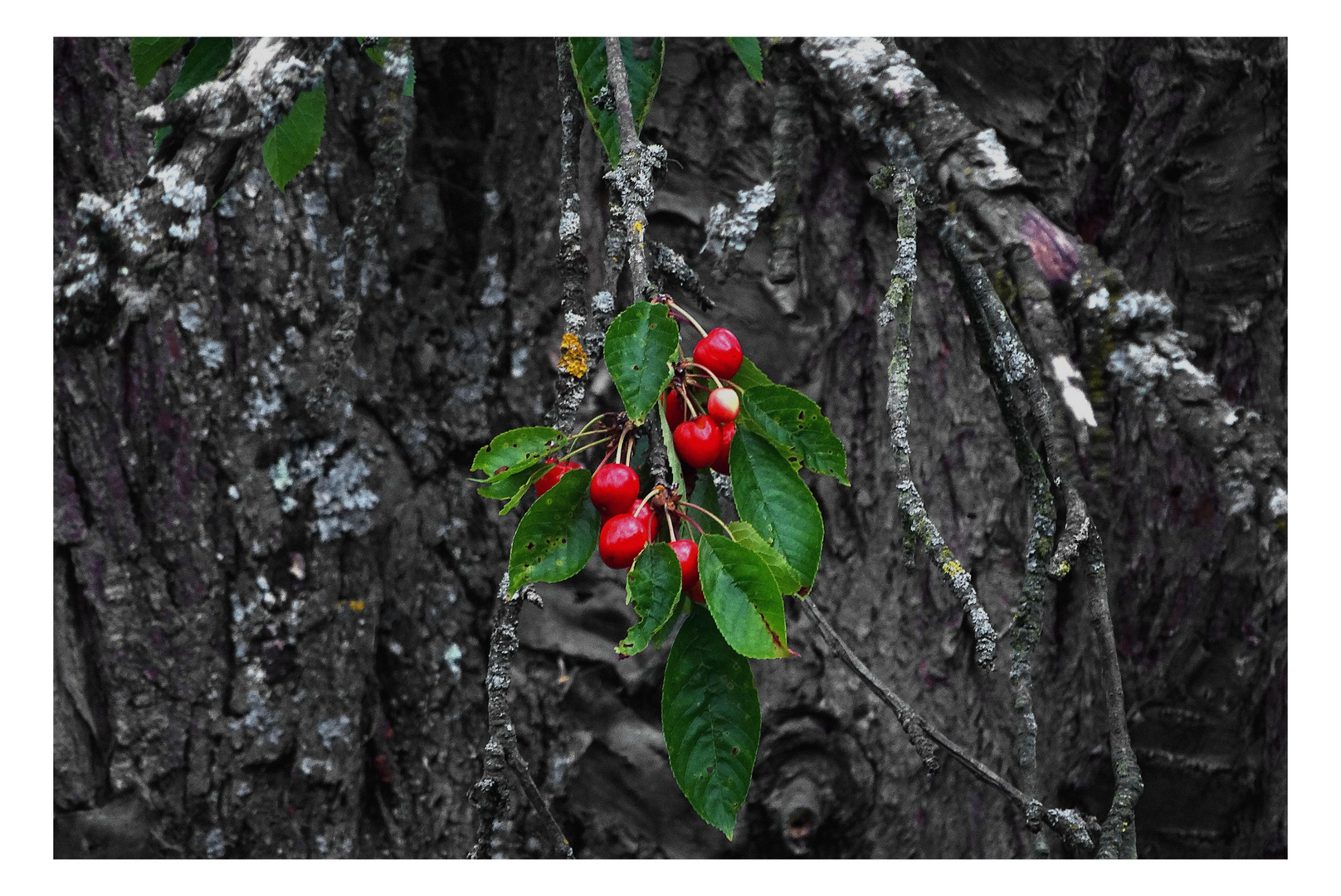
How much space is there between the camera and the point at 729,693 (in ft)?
1.36

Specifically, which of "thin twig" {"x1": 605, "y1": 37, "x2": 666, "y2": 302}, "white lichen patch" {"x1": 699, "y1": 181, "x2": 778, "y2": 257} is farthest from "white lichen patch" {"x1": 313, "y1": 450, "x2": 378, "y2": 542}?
"thin twig" {"x1": 605, "y1": 37, "x2": 666, "y2": 302}

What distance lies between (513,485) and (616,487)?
0.07 metres

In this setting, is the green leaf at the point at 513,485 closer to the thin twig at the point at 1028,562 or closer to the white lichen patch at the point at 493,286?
the thin twig at the point at 1028,562

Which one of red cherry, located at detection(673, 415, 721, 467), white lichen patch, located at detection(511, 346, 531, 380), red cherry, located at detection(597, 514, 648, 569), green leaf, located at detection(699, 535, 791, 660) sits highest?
white lichen patch, located at detection(511, 346, 531, 380)

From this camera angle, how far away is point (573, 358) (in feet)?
1.51

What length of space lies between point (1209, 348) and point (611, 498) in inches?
29.2

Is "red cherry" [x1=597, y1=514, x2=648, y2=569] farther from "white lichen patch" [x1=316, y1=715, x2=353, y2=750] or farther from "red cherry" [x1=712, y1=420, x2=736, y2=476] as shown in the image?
"white lichen patch" [x1=316, y1=715, x2=353, y2=750]

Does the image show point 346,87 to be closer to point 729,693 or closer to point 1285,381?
point 729,693

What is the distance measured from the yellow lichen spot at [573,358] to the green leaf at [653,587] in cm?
12

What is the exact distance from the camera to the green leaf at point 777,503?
42 cm

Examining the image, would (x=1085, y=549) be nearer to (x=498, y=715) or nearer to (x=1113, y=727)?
(x=1113, y=727)

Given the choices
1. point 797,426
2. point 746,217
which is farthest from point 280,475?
point 797,426

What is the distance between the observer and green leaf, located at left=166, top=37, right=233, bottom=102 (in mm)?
646

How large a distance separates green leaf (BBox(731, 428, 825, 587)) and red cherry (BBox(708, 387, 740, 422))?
0.01 metres
